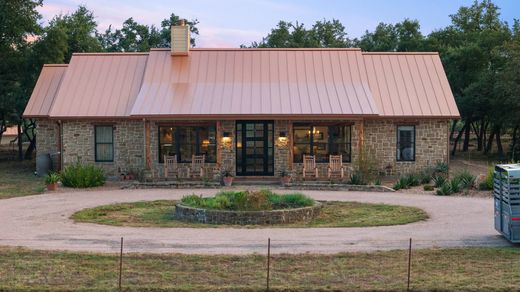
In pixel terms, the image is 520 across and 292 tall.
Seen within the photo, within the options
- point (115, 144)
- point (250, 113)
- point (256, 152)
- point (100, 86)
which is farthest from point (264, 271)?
point (100, 86)

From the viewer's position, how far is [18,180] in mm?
25781

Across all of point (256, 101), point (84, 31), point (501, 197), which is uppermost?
point (84, 31)

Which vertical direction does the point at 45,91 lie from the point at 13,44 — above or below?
below

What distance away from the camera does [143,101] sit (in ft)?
83.9

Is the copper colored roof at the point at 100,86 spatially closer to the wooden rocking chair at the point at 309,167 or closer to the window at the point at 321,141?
the window at the point at 321,141

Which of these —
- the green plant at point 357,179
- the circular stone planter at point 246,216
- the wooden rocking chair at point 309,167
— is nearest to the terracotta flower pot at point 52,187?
the circular stone planter at point 246,216

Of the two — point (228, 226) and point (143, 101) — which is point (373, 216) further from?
point (143, 101)

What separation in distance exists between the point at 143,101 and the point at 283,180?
6466mm

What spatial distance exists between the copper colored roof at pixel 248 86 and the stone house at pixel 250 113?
4cm

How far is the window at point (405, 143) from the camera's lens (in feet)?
84.9

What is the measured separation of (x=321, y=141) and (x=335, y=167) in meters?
1.25

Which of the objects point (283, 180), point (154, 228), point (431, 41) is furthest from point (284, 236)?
point (431, 41)

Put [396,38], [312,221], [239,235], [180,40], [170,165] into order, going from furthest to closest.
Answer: [396,38], [180,40], [170,165], [312,221], [239,235]

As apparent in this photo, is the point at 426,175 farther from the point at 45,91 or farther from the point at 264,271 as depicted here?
the point at 45,91
